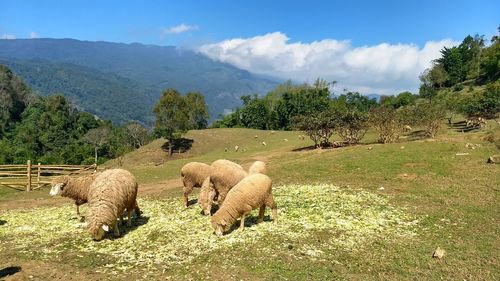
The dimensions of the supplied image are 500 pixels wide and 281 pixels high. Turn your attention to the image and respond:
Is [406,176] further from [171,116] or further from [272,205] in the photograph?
[171,116]

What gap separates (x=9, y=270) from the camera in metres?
12.4

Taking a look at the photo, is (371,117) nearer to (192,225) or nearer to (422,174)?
(422,174)

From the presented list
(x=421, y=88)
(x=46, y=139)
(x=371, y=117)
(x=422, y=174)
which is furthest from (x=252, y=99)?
(x=422, y=174)

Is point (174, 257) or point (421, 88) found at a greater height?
point (421, 88)

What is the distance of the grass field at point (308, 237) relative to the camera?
40.4ft

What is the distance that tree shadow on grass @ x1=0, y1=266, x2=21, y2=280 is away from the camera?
A: 39.6ft

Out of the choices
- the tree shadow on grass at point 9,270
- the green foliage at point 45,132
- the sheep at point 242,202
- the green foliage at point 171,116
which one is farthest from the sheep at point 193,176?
the green foliage at point 45,132

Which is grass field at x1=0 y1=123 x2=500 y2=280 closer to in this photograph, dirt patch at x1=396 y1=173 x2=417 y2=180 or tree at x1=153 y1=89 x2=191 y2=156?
dirt patch at x1=396 y1=173 x2=417 y2=180

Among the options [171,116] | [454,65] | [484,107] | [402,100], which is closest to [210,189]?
[484,107]

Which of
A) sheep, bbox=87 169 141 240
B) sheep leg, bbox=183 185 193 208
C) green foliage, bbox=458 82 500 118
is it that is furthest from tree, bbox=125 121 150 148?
sheep, bbox=87 169 141 240

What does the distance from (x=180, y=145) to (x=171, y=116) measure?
5.94 meters

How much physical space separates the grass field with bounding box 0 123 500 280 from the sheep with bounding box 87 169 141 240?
0.71 m

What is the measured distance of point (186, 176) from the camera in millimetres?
20422

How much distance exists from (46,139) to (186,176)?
9048cm
